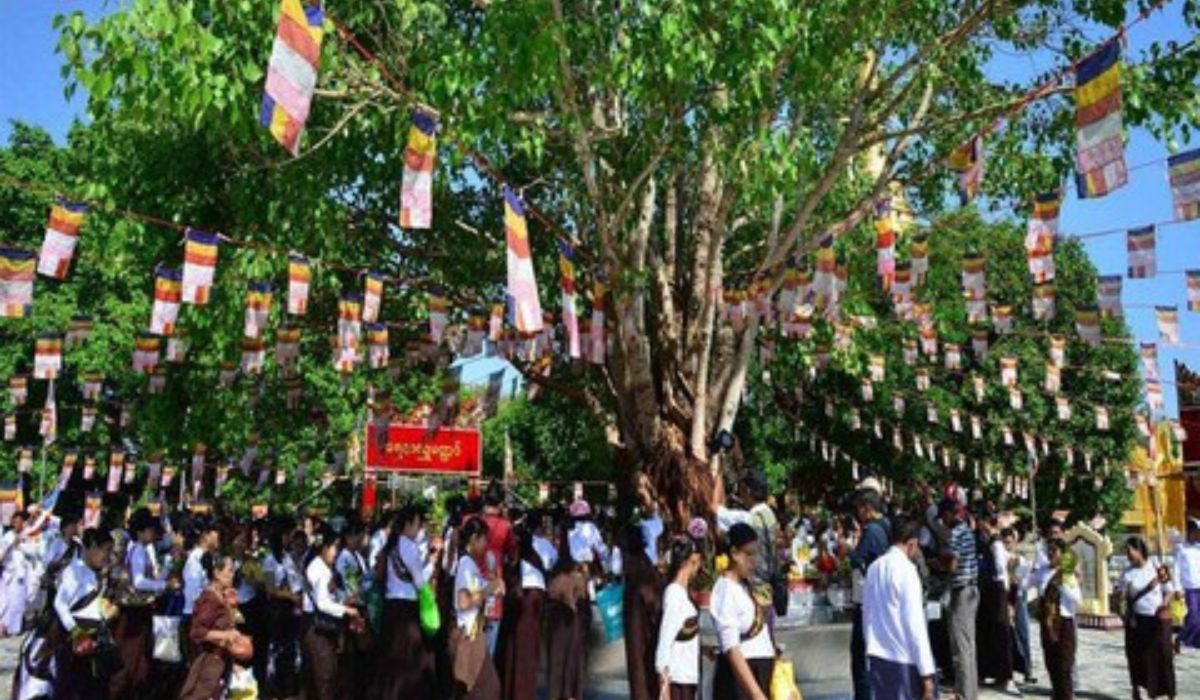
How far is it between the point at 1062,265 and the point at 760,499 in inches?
820

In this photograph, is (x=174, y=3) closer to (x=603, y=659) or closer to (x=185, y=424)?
(x=603, y=659)

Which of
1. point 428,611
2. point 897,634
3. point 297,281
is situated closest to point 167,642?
point 428,611

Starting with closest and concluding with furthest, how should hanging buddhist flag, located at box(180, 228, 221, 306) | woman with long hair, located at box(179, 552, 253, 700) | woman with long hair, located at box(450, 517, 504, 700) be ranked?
woman with long hair, located at box(179, 552, 253, 700) < woman with long hair, located at box(450, 517, 504, 700) < hanging buddhist flag, located at box(180, 228, 221, 306)

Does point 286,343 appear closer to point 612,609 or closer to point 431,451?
point 612,609

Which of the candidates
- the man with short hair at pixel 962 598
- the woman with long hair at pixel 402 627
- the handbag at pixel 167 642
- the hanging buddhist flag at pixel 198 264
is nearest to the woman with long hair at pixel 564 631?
the woman with long hair at pixel 402 627

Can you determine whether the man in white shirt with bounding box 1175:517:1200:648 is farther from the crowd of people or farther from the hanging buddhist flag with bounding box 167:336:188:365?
the hanging buddhist flag with bounding box 167:336:188:365

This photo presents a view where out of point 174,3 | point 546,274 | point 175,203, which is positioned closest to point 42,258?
point 175,203

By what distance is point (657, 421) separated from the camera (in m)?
14.6

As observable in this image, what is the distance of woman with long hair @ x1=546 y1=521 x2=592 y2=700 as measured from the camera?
10.3 m

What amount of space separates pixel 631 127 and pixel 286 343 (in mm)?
5658

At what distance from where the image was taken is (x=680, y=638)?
21.9 feet

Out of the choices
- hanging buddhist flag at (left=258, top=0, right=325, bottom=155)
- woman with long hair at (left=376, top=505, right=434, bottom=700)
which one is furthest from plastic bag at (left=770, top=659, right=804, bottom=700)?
hanging buddhist flag at (left=258, top=0, right=325, bottom=155)

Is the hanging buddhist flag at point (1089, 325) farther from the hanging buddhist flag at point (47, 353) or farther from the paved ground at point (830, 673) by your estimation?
the hanging buddhist flag at point (47, 353)

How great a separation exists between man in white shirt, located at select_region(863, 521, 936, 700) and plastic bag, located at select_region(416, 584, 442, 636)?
344 cm
